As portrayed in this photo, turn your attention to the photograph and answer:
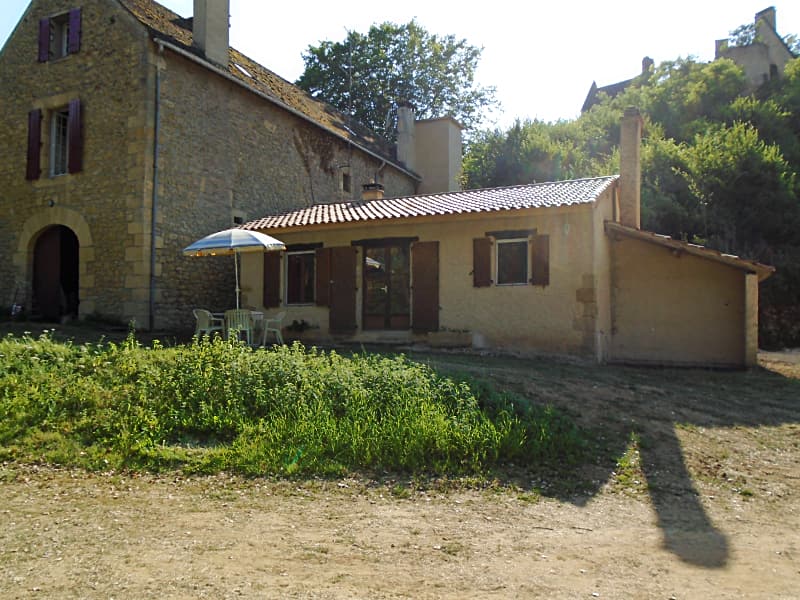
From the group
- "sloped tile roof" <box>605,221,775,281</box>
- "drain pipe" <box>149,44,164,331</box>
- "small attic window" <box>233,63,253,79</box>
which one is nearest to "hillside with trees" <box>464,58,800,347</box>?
"sloped tile roof" <box>605,221,775,281</box>

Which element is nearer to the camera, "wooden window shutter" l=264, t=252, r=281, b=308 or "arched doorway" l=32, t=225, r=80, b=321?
"wooden window shutter" l=264, t=252, r=281, b=308

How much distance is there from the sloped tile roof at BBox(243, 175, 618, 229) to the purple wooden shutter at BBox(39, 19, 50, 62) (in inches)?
258

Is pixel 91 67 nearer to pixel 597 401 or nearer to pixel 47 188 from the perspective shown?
pixel 47 188

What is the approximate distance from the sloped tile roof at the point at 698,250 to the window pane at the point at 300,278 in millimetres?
6516

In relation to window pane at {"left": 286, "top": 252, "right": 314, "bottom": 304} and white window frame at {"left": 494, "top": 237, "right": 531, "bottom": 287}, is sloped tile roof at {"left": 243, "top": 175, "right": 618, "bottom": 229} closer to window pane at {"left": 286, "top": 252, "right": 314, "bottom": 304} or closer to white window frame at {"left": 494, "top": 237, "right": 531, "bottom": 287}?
white window frame at {"left": 494, "top": 237, "right": 531, "bottom": 287}

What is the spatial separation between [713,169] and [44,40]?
20013mm

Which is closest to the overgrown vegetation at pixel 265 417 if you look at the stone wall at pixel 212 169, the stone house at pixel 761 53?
the stone wall at pixel 212 169

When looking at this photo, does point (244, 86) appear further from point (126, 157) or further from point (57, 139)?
point (57, 139)

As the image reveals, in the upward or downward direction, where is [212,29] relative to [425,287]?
upward

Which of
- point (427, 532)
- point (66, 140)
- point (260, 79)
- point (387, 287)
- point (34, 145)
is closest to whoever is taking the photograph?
point (427, 532)

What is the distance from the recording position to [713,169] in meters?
20.8

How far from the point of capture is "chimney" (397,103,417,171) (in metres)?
24.5

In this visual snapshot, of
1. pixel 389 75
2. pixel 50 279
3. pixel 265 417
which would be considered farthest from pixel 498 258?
pixel 389 75

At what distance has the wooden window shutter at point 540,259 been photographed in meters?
11.7
